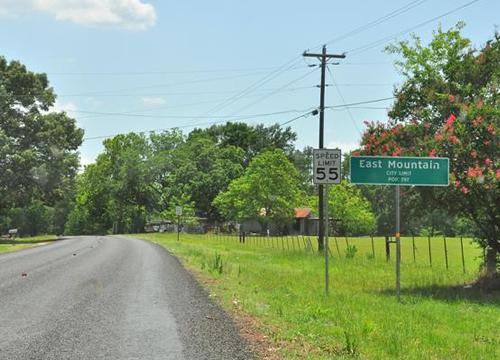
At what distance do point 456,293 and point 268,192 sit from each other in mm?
62529

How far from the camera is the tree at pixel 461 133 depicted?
44.8ft

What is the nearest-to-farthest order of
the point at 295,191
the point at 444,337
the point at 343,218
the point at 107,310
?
the point at 444,337
the point at 107,310
the point at 295,191
the point at 343,218

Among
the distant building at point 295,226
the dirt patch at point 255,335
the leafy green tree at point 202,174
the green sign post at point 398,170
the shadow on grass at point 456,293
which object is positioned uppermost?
the leafy green tree at point 202,174

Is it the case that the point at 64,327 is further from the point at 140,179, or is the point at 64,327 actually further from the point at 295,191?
the point at 140,179

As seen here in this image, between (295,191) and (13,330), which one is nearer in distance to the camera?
(13,330)

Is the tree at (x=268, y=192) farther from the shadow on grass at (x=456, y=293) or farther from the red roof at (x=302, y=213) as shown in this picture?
the shadow on grass at (x=456, y=293)

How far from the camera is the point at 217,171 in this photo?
91812mm

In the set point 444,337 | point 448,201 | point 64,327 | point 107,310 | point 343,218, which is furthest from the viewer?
point 343,218

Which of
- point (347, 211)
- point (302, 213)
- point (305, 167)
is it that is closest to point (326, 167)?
point (347, 211)

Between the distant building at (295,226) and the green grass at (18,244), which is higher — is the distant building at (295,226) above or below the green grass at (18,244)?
above

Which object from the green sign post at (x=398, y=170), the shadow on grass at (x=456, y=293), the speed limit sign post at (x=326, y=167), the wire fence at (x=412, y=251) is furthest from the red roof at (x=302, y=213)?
the green sign post at (x=398, y=170)

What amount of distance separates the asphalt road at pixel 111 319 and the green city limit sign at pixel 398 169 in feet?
14.2

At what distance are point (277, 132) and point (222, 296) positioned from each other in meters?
98.9

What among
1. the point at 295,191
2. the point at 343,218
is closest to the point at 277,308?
the point at 295,191
